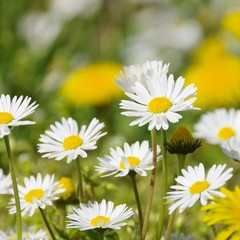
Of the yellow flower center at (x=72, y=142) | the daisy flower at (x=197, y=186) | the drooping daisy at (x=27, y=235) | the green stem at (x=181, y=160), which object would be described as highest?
the yellow flower center at (x=72, y=142)

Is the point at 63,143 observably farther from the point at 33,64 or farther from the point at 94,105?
the point at 33,64

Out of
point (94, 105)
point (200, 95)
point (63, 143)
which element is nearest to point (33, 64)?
point (94, 105)

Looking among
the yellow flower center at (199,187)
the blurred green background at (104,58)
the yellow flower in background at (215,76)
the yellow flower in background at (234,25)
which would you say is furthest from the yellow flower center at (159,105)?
the yellow flower in background at (234,25)

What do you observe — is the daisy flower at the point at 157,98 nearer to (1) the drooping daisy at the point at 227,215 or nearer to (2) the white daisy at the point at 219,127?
(1) the drooping daisy at the point at 227,215

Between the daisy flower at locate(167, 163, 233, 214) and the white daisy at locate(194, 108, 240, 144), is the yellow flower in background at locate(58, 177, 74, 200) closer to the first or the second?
the daisy flower at locate(167, 163, 233, 214)

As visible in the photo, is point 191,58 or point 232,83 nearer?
point 232,83

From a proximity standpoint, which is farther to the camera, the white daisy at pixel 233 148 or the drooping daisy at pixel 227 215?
the white daisy at pixel 233 148

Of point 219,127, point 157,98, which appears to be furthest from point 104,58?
point 157,98
